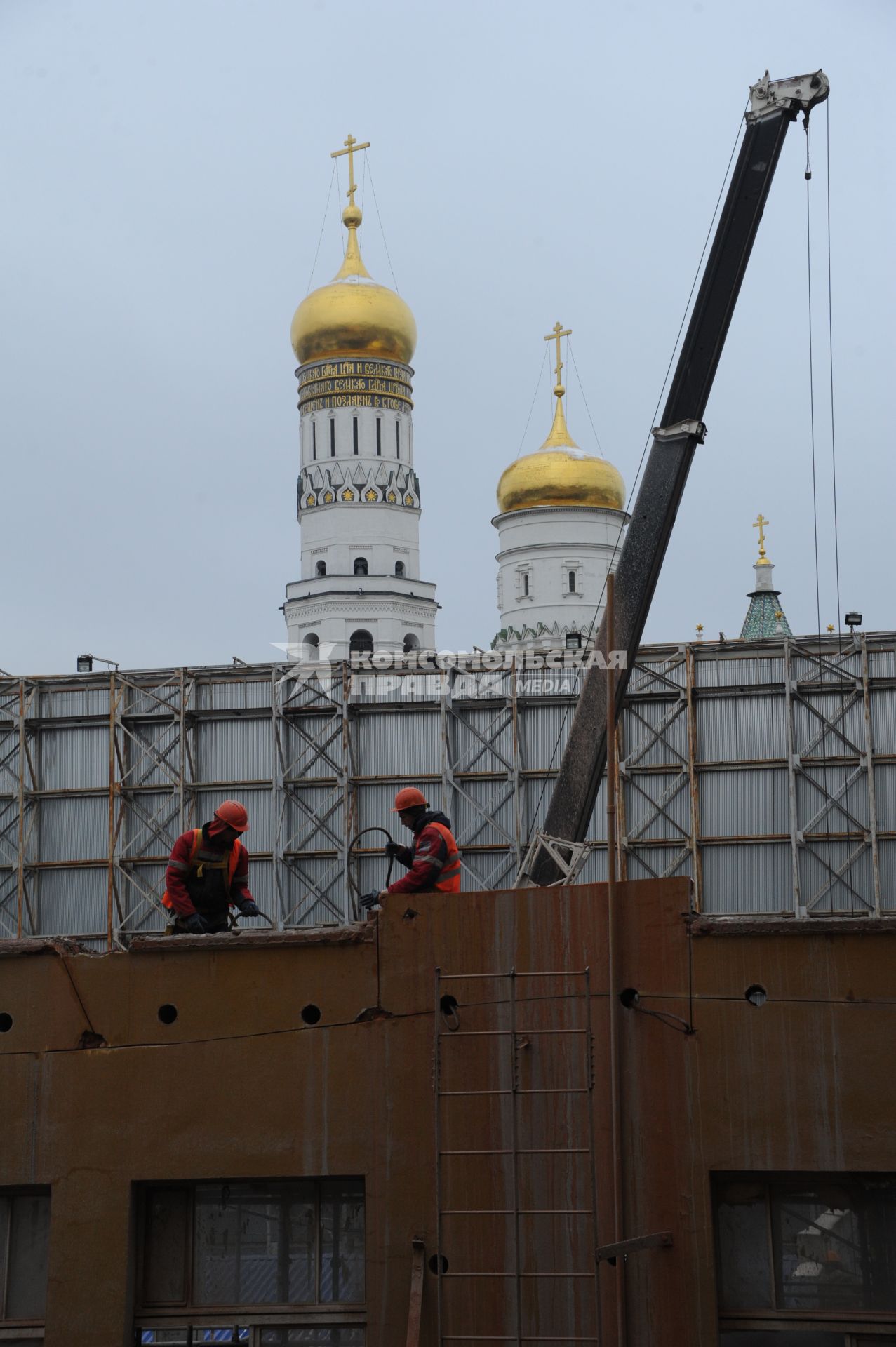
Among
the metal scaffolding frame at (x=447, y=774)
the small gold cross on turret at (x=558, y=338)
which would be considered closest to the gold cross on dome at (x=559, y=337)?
the small gold cross on turret at (x=558, y=338)

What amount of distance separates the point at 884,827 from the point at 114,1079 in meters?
21.3

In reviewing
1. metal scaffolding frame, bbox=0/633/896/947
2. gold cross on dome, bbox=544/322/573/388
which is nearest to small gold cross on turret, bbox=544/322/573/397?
gold cross on dome, bbox=544/322/573/388

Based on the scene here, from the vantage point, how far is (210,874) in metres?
9.23

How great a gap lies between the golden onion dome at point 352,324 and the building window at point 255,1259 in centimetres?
5150

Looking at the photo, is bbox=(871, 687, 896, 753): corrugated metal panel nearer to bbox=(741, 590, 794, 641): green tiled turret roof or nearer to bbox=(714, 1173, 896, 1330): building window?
bbox=(714, 1173, 896, 1330): building window

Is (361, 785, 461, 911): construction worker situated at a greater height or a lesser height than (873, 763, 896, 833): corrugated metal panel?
lesser

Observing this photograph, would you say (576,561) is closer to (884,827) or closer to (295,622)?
(295,622)

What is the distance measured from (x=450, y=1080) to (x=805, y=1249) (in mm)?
1703

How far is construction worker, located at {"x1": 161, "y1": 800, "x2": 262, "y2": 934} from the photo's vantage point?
29.8 ft

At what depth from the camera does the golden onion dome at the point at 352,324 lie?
57562 mm

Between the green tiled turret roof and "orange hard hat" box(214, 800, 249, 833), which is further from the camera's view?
the green tiled turret roof

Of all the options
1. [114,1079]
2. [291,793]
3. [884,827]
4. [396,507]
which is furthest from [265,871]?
[396,507]

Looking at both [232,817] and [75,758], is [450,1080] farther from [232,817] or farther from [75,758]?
[75,758]

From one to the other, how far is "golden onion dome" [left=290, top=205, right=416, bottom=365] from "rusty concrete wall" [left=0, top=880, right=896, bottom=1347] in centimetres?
5096
